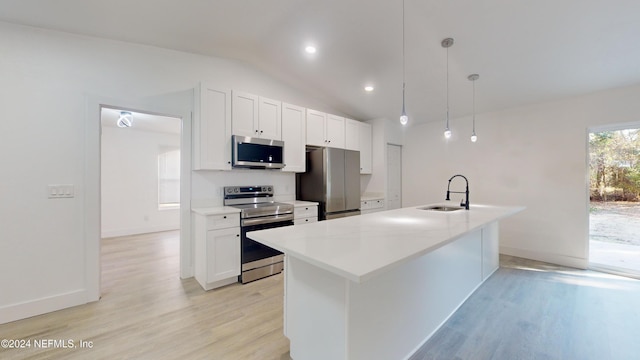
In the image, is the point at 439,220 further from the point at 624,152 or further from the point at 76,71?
the point at 76,71

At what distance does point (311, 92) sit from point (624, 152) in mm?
4395

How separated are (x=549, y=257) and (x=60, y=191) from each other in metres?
6.09

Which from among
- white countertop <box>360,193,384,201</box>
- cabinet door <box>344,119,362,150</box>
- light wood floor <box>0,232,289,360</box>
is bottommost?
light wood floor <box>0,232,289,360</box>

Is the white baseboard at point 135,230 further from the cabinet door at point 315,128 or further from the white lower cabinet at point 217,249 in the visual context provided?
the cabinet door at point 315,128

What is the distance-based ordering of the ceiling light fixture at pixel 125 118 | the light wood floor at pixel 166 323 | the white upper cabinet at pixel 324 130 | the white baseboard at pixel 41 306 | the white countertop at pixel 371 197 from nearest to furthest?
1. the light wood floor at pixel 166 323
2. the white baseboard at pixel 41 306
3. the white upper cabinet at pixel 324 130
4. the ceiling light fixture at pixel 125 118
5. the white countertop at pixel 371 197

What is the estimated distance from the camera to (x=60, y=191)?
2.36m

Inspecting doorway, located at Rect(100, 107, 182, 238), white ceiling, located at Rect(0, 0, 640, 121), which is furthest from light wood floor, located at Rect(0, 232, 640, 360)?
doorway, located at Rect(100, 107, 182, 238)

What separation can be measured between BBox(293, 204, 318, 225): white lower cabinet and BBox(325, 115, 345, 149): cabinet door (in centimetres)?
120

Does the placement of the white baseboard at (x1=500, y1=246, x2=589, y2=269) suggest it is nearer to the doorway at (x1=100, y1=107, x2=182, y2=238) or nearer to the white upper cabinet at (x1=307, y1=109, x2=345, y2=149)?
the white upper cabinet at (x1=307, y1=109, x2=345, y2=149)

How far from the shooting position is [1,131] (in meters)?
2.14

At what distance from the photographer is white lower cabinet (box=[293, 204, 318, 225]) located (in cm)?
342

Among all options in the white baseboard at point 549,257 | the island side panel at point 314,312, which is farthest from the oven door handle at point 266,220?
the white baseboard at point 549,257

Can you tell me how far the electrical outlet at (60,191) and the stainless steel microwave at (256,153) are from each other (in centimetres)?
154

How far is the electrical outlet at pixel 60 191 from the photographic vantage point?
232 centimetres
